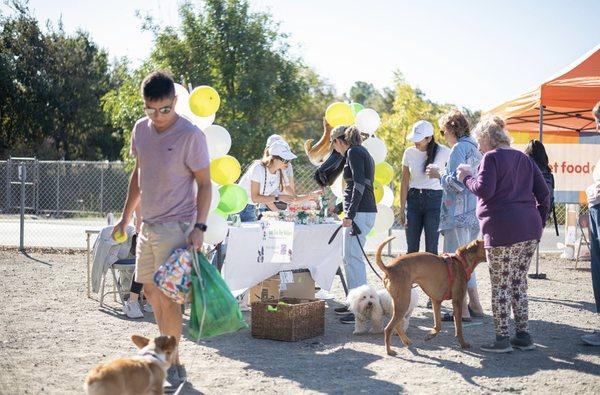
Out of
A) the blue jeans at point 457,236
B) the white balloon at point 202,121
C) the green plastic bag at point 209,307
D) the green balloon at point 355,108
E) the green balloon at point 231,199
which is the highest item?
the green balloon at point 355,108

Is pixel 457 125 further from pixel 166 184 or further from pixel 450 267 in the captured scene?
pixel 166 184

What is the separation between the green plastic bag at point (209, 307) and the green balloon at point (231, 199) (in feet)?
8.04

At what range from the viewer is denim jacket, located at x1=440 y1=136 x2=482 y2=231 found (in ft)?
21.1

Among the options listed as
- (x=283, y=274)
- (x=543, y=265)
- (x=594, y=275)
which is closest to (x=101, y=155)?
(x=543, y=265)

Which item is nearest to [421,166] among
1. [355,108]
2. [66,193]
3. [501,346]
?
[355,108]

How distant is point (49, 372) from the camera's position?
4.89 meters

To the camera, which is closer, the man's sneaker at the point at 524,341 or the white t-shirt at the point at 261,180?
the man's sneaker at the point at 524,341

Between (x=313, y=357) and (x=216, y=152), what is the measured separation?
2252mm

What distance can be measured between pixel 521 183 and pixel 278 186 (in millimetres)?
2964

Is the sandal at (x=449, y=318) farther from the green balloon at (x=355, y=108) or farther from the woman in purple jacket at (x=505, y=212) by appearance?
the green balloon at (x=355, y=108)

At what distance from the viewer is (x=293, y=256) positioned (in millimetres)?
7035

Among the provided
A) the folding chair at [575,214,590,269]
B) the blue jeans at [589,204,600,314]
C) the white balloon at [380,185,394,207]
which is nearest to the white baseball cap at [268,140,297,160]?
the white balloon at [380,185,394,207]

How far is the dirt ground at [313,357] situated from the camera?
185 inches

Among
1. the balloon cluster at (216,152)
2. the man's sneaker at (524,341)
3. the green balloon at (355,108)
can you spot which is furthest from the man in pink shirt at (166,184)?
the green balloon at (355,108)
